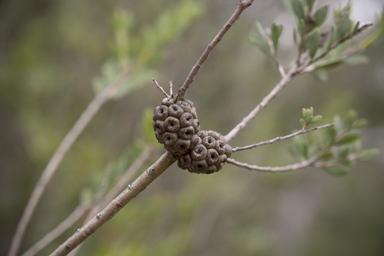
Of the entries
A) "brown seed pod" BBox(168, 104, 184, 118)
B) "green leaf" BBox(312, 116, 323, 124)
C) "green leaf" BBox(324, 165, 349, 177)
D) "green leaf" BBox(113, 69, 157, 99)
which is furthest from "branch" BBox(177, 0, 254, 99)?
"green leaf" BBox(113, 69, 157, 99)

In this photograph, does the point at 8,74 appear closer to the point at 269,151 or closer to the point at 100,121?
the point at 100,121

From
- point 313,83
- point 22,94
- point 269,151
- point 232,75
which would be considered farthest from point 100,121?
point 313,83

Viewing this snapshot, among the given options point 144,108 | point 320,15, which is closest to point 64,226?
point 320,15

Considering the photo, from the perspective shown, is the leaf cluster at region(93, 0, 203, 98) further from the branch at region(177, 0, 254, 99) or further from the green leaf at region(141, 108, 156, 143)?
the branch at region(177, 0, 254, 99)

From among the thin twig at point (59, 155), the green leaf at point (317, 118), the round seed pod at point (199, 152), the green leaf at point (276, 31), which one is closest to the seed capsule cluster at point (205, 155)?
the round seed pod at point (199, 152)

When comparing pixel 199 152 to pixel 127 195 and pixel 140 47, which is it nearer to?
pixel 127 195
